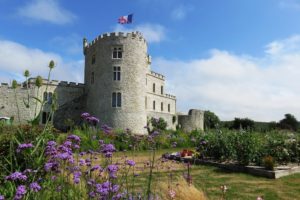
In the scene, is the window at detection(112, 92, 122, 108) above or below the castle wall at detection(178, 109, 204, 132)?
above

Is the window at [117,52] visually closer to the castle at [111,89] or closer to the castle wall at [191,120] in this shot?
the castle at [111,89]

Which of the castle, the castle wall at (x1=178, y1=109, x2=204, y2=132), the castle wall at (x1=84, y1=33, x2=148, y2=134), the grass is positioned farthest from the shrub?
the castle wall at (x1=178, y1=109, x2=204, y2=132)

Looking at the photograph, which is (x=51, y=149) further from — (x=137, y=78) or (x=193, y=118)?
(x=193, y=118)

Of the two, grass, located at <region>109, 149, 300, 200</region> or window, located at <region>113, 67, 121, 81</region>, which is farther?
window, located at <region>113, 67, 121, 81</region>

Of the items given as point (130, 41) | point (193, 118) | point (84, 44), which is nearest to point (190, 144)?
point (130, 41)

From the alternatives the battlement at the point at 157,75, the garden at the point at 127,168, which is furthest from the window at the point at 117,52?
the garden at the point at 127,168

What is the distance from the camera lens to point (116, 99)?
92.0 ft

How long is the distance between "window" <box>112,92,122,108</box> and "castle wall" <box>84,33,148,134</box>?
0.26m

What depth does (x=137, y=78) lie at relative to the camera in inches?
1134

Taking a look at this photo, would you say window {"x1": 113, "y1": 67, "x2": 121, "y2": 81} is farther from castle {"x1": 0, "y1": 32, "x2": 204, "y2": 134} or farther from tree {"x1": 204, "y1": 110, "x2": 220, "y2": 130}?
tree {"x1": 204, "y1": 110, "x2": 220, "y2": 130}

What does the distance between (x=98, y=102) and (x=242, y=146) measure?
2165 cm

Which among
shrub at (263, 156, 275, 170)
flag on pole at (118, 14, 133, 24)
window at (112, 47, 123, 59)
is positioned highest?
flag on pole at (118, 14, 133, 24)

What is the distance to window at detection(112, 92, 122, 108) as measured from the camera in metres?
27.9

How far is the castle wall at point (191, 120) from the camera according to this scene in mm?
41344
